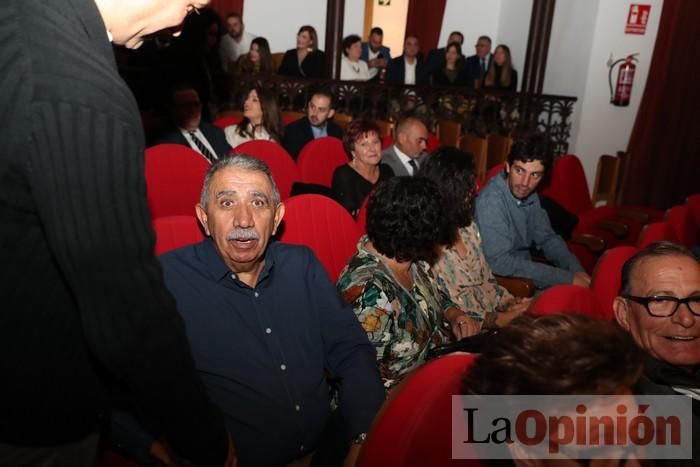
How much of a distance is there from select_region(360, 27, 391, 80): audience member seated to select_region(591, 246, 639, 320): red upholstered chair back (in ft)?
22.6

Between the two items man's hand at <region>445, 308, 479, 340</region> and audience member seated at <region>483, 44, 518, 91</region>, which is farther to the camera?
audience member seated at <region>483, 44, 518, 91</region>

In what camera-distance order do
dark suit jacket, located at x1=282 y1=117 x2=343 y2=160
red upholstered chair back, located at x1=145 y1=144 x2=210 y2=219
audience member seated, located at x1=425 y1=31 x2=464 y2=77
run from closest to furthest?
red upholstered chair back, located at x1=145 y1=144 x2=210 y2=219, dark suit jacket, located at x1=282 y1=117 x2=343 y2=160, audience member seated, located at x1=425 y1=31 x2=464 y2=77

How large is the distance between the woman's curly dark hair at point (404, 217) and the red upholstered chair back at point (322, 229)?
0.40 meters

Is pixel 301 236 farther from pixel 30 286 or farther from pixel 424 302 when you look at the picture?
pixel 30 286

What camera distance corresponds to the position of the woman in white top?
8.10 m

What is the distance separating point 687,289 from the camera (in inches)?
60.4

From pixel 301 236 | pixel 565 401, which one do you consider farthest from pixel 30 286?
pixel 301 236

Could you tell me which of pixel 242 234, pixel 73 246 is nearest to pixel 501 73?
pixel 242 234

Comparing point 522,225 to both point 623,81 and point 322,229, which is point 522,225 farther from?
point 623,81

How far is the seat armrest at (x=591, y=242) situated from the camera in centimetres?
337

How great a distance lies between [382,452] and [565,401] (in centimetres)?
31

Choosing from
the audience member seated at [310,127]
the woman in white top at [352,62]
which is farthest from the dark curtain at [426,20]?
the audience member seated at [310,127]

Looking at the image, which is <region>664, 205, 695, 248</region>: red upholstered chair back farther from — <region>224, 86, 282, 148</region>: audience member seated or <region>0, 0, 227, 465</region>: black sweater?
<region>0, 0, 227, 465</region>: black sweater

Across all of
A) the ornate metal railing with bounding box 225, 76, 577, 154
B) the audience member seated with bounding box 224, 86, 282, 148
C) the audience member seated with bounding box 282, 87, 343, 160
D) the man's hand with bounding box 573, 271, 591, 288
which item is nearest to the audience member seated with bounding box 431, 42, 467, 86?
the ornate metal railing with bounding box 225, 76, 577, 154
